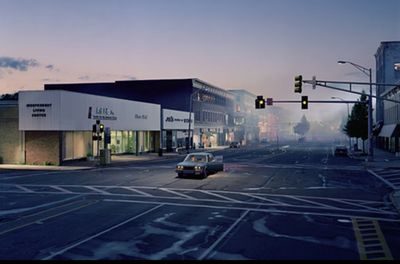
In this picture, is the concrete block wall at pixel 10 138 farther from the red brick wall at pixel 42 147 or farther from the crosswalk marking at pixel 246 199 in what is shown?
the crosswalk marking at pixel 246 199

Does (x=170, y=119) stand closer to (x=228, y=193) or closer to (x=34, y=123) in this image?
(x=34, y=123)

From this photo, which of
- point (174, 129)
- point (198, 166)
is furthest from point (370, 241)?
point (174, 129)

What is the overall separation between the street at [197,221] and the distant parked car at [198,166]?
2.17 meters

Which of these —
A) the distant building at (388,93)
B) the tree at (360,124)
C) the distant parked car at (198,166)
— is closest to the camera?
the distant parked car at (198,166)

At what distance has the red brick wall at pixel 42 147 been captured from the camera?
4084 cm

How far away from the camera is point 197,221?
14664 millimetres

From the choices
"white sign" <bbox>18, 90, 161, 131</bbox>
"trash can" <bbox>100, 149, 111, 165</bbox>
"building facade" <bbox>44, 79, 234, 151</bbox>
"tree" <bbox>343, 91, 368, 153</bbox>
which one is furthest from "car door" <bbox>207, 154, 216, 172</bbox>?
"building facade" <bbox>44, 79, 234, 151</bbox>

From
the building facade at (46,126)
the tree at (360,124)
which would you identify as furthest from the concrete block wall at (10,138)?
the tree at (360,124)

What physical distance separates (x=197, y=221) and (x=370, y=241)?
536cm

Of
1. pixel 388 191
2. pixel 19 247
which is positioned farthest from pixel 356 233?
pixel 388 191

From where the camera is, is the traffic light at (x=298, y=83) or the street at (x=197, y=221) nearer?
the street at (x=197, y=221)

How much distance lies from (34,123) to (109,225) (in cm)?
2987

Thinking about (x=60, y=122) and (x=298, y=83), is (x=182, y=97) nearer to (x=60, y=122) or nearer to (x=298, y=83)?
(x=60, y=122)

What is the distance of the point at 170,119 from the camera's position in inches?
2842
